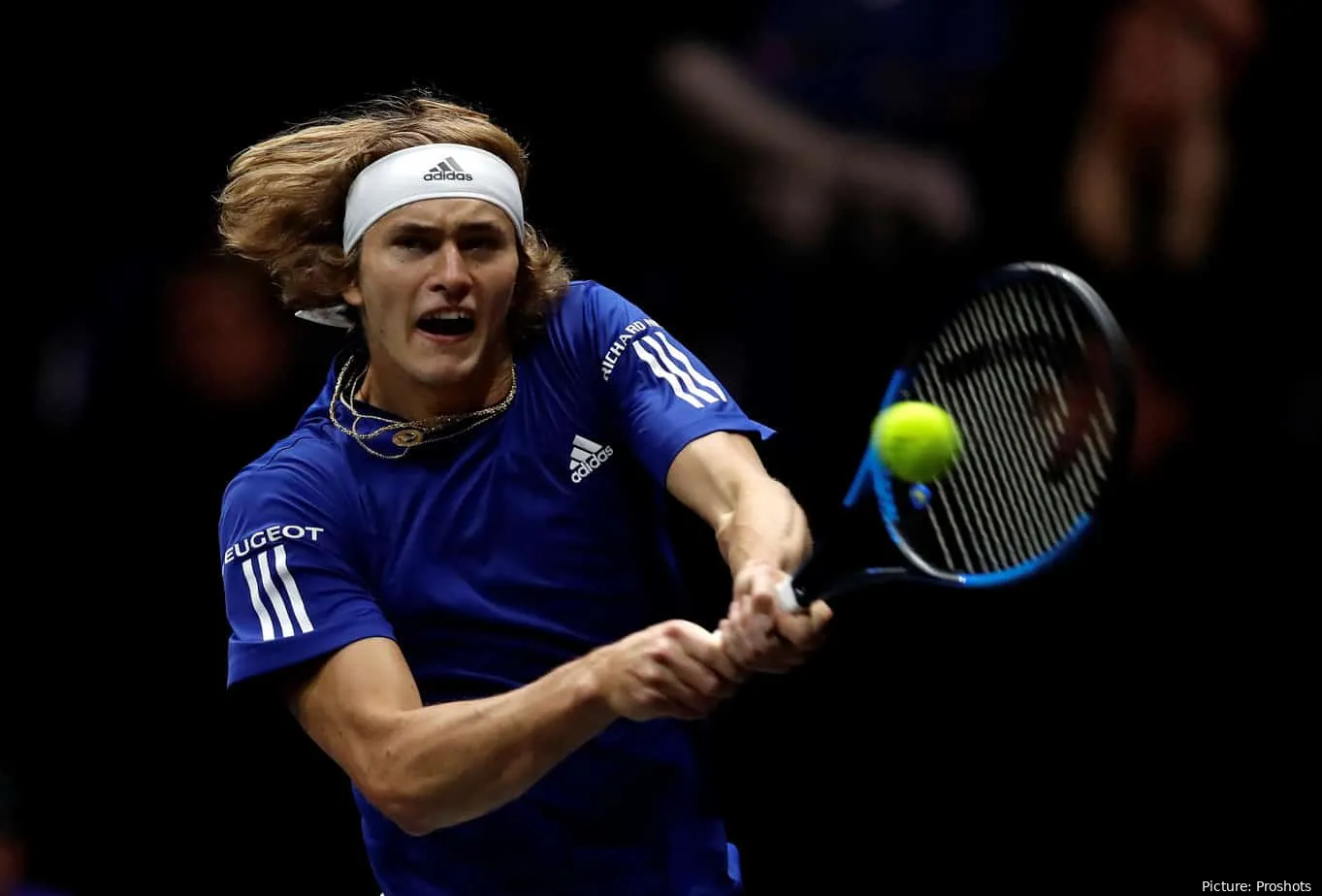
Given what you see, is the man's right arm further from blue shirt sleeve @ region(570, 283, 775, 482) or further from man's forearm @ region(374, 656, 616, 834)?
blue shirt sleeve @ region(570, 283, 775, 482)

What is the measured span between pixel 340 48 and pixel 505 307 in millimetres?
2539

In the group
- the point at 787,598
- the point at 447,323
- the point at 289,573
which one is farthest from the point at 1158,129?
the point at 289,573

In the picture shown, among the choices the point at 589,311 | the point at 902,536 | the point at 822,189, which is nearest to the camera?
the point at 902,536

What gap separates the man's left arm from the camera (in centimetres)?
264

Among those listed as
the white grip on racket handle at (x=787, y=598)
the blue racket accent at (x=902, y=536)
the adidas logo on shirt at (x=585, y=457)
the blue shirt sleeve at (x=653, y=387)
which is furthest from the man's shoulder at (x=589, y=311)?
the white grip on racket handle at (x=787, y=598)

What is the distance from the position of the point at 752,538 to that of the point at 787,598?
0.28 m

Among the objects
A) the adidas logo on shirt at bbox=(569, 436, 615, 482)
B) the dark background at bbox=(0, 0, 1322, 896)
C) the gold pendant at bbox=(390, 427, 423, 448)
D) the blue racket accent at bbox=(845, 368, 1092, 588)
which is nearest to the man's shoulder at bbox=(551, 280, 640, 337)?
the adidas logo on shirt at bbox=(569, 436, 615, 482)

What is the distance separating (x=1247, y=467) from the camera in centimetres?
411

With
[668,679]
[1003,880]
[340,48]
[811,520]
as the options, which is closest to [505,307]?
[668,679]

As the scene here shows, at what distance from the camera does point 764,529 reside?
9.67 feet

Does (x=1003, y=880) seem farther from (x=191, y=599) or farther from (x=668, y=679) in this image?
(x=191, y=599)

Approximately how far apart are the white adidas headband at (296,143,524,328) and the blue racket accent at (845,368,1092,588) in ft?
2.92

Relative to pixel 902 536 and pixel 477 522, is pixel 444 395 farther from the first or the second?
pixel 902 536

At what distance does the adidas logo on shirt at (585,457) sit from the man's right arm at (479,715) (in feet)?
1.64
